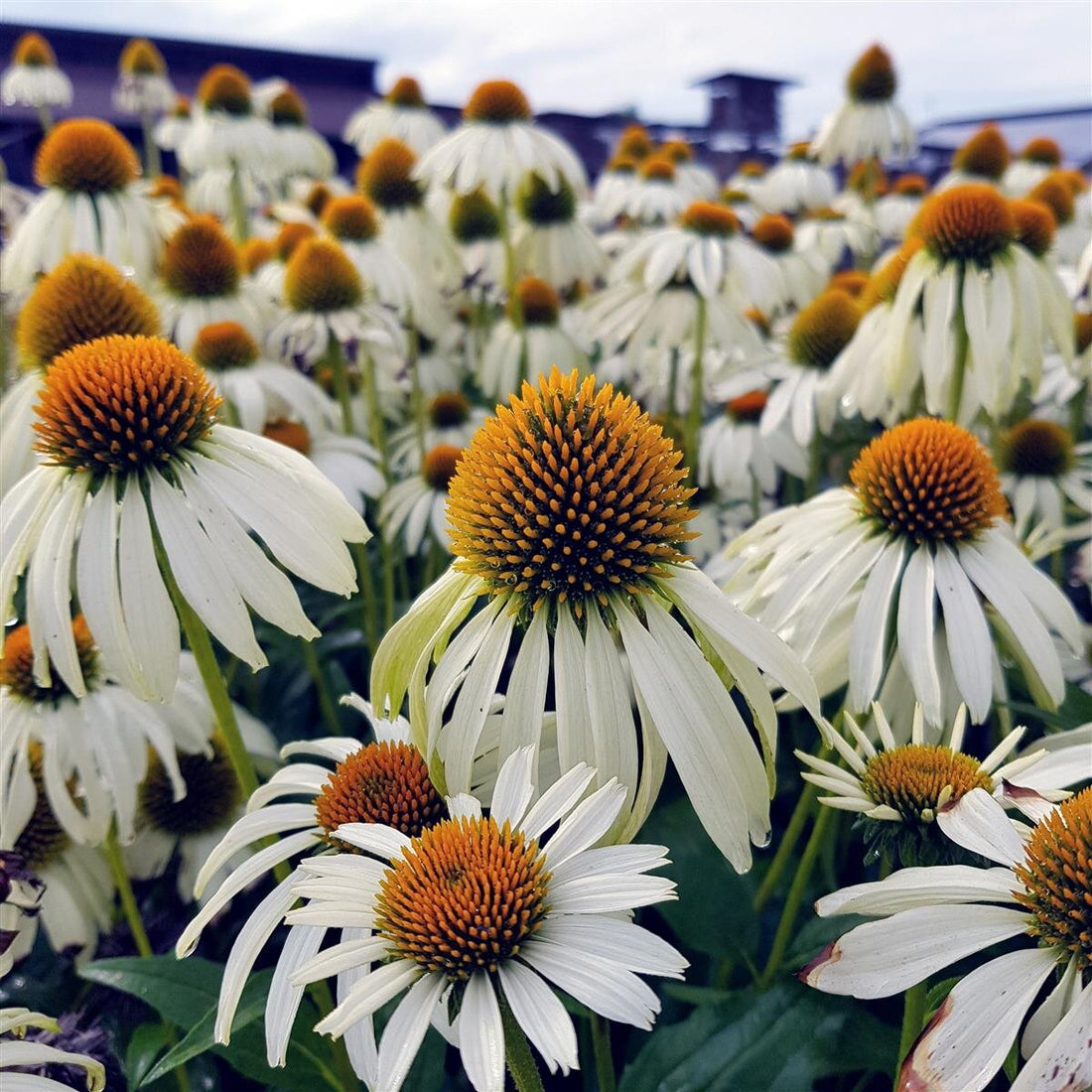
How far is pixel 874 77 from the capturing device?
3.35 metres

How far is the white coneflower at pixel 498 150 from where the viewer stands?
2344 mm

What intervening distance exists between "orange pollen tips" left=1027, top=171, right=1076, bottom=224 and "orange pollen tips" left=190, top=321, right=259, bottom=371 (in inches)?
85.4

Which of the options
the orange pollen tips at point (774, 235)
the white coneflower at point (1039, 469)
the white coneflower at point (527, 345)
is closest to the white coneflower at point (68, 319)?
the white coneflower at point (527, 345)

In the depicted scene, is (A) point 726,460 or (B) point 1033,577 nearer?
(B) point 1033,577

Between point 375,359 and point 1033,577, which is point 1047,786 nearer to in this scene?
point 1033,577

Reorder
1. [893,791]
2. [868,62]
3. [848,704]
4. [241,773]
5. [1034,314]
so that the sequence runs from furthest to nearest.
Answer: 1. [868,62]
2. [1034,314]
3. [848,704]
4. [241,773]
5. [893,791]

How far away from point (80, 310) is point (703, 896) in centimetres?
118

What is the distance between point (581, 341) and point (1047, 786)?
78.2 inches

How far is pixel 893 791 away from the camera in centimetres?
85

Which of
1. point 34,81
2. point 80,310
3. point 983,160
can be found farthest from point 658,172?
point 34,81

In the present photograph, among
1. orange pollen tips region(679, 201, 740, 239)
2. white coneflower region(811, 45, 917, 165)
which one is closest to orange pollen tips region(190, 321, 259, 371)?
orange pollen tips region(679, 201, 740, 239)

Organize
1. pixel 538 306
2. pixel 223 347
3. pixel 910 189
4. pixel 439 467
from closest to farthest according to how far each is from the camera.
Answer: pixel 223 347, pixel 439 467, pixel 538 306, pixel 910 189

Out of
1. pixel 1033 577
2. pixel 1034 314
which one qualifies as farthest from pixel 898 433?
pixel 1034 314

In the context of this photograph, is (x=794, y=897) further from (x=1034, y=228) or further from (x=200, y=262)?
(x=200, y=262)
